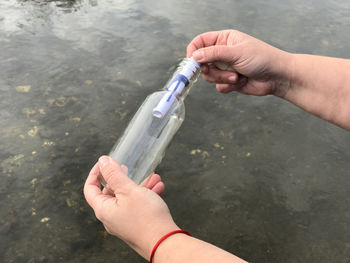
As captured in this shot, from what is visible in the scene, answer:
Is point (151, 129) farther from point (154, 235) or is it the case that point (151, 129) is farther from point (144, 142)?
point (154, 235)

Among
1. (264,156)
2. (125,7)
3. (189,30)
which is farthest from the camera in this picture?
(125,7)

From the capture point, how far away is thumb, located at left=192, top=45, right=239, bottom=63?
1.07m

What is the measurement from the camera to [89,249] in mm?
1068

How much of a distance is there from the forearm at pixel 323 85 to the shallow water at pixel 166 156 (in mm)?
295

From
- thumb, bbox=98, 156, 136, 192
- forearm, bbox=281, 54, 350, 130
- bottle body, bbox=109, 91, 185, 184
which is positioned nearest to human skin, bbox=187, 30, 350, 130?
forearm, bbox=281, 54, 350, 130

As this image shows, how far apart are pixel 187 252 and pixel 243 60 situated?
2.45 feet

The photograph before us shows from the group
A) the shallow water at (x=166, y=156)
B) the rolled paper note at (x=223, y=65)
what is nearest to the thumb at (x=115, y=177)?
the shallow water at (x=166, y=156)

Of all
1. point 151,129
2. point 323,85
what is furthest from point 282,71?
point 151,129

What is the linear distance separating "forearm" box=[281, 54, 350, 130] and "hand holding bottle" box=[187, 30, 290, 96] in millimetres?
46

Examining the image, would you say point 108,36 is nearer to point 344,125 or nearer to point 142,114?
point 142,114

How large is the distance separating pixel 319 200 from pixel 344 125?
1.08ft

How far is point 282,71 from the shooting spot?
1.20 meters

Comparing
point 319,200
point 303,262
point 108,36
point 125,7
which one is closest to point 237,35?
point 319,200

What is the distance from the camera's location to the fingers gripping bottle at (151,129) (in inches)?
39.0
